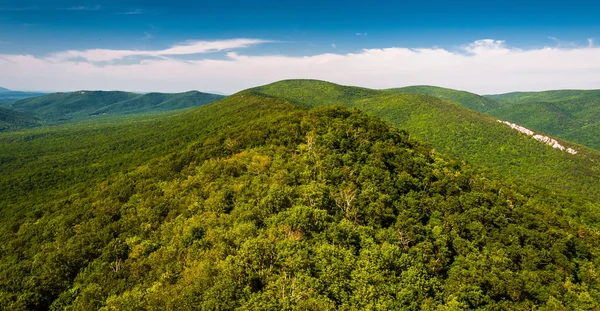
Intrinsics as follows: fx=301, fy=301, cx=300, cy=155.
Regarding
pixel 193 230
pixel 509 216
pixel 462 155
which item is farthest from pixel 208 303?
pixel 462 155

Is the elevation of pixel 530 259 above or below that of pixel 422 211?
below

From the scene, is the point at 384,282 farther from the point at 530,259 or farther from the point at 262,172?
the point at 262,172

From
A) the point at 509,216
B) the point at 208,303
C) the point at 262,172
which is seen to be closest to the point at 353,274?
the point at 208,303

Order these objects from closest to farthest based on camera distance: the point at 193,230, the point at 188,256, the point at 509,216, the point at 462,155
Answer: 1. the point at 188,256
2. the point at 193,230
3. the point at 509,216
4. the point at 462,155

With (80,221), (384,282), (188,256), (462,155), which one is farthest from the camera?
(462,155)

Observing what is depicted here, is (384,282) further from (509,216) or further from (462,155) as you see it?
(462,155)

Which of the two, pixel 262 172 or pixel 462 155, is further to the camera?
pixel 462 155
